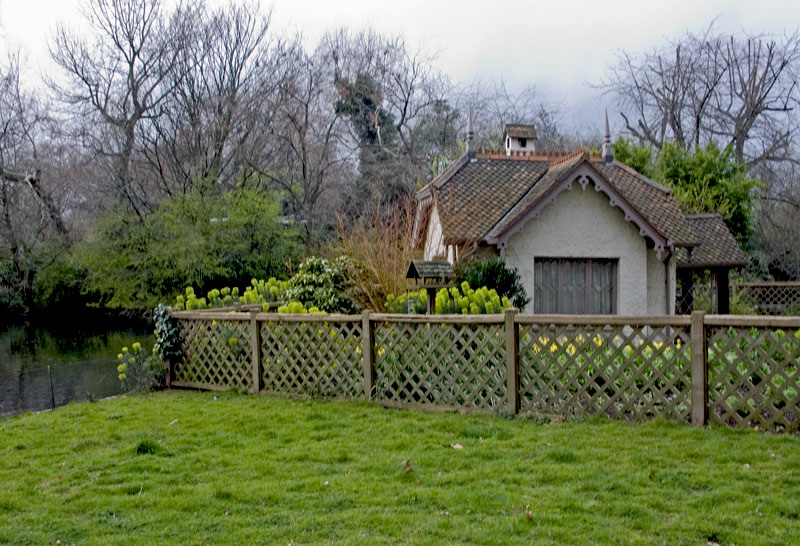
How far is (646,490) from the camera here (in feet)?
16.2

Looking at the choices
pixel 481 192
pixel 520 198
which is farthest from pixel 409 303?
pixel 520 198

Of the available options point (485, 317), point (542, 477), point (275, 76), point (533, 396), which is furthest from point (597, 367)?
point (275, 76)

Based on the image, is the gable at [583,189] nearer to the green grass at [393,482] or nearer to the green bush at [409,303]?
the green bush at [409,303]

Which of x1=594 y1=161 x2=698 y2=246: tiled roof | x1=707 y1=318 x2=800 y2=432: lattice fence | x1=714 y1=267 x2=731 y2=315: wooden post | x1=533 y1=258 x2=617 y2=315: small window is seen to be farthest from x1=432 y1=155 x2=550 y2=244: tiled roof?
x1=707 y1=318 x2=800 y2=432: lattice fence

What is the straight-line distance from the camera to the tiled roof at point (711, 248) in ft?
59.4

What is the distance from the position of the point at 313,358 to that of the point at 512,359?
9.39ft

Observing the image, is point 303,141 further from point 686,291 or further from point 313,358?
point 313,358

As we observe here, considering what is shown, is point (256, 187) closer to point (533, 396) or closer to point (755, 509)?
point (533, 396)

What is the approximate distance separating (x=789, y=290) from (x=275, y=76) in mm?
21192

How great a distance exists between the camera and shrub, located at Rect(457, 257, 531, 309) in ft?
42.2

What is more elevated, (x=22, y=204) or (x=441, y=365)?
(x=22, y=204)

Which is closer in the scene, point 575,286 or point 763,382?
point 763,382

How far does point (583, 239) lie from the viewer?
1520 centimetres

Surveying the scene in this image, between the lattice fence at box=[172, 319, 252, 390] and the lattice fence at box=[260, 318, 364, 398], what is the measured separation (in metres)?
0.43
